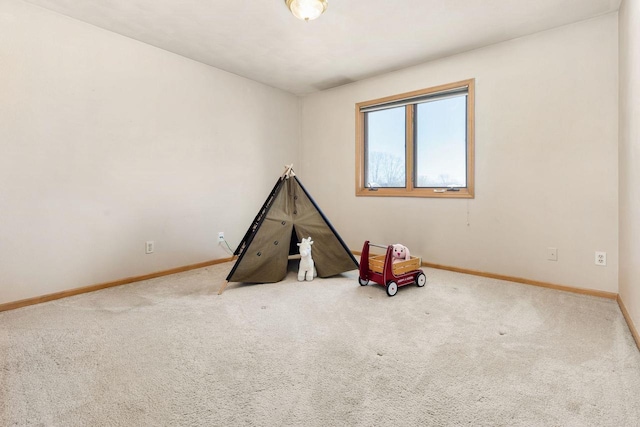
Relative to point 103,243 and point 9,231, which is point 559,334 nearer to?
point 103,243

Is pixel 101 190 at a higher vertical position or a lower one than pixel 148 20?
lower

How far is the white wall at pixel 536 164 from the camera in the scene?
2486 millimetres

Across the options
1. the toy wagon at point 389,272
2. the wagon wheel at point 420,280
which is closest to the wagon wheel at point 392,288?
the toy wagon at point 389,272

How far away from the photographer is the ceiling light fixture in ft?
7.37

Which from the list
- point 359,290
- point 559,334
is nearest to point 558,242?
point 559,334

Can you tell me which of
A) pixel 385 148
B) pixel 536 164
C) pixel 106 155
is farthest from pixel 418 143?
pixel 106 155

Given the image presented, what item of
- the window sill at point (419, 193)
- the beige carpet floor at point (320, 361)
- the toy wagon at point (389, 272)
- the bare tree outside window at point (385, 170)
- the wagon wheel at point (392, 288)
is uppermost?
the bare tree outside window at point (385, 170)

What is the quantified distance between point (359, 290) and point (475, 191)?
5.08 feet

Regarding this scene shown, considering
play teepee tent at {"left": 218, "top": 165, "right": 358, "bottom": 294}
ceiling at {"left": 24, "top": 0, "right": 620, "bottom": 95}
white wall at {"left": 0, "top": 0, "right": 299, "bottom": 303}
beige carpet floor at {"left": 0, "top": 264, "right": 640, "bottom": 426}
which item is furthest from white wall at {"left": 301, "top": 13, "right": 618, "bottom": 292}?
white wall at {"left": 0, "top": 0, "right": 299, "bottom": 303}

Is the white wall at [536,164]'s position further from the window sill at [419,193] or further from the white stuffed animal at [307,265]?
the white stuffed animal at [307,265]

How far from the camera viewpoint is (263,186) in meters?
4.18

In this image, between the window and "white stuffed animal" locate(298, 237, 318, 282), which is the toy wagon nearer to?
"white stuffed animal" locate(298, 237, 318, 282)

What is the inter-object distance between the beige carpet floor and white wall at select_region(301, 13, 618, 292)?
1.53 feet

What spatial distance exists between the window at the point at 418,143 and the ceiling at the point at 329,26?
1.41 feet
